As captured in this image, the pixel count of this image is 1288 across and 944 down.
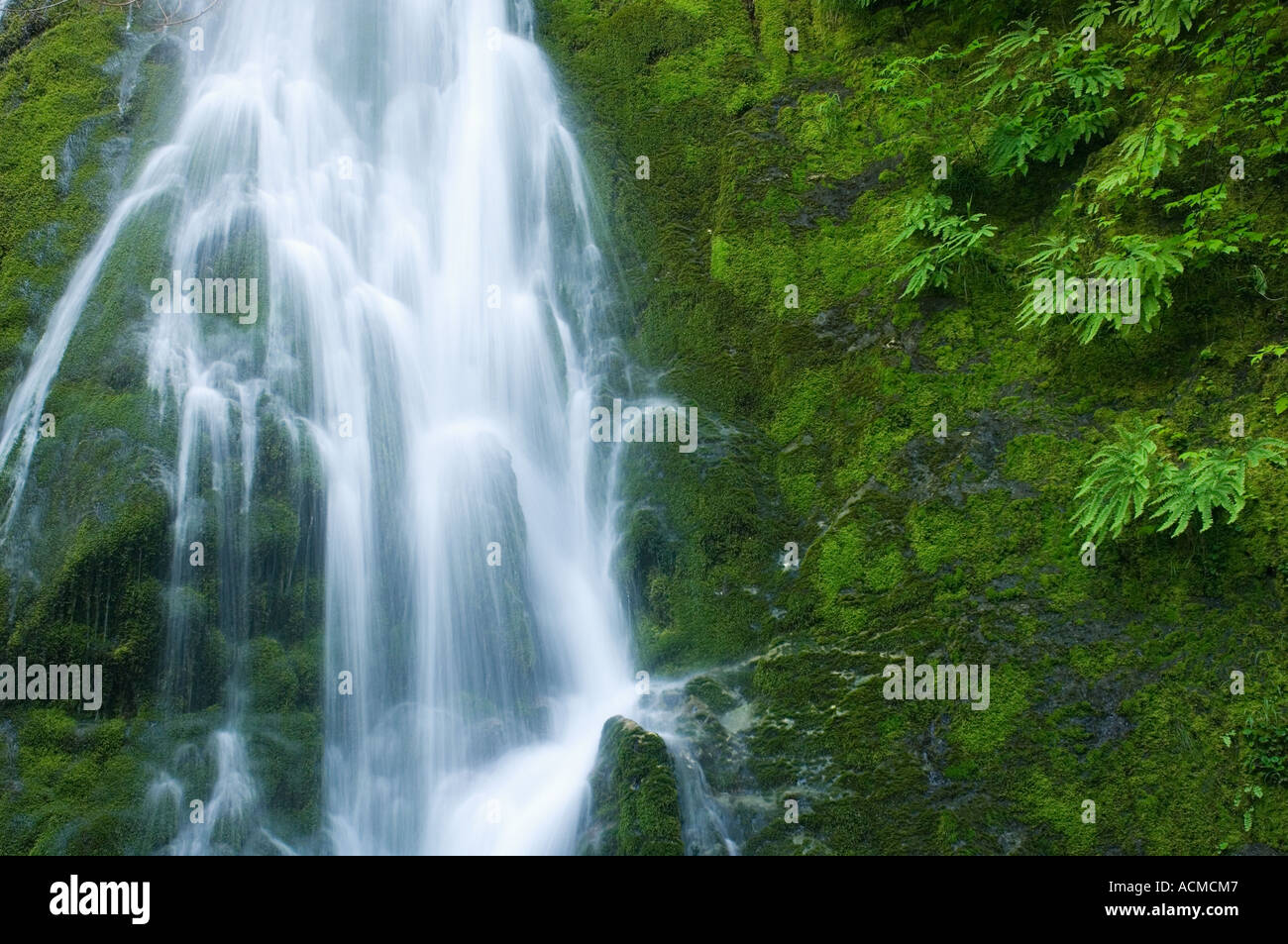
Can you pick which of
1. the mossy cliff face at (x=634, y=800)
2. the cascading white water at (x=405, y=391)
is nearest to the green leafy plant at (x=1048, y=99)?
the cascading white water at (x=405, y=391)

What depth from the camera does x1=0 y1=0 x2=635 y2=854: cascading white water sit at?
7.53m

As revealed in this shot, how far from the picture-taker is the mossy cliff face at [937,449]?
6.20 meters

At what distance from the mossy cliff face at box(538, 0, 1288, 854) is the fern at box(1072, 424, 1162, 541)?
0.94 feet

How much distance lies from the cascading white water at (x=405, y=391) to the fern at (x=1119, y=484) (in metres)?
3.86

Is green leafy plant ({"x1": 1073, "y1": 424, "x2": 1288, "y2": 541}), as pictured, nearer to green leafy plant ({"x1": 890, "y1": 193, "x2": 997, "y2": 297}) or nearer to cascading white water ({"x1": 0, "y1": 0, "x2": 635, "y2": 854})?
green leafy plant ({"x1": 890, "y1": 193, "x2": 997, "y2": 297})

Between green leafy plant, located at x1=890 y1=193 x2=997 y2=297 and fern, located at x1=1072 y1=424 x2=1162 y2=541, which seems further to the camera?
green leafy plant, located at x1=890 y1=193 x2=997 y2=297

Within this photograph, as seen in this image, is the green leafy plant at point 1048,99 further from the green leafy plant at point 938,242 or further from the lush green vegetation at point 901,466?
the green leafy plant at point 938,242

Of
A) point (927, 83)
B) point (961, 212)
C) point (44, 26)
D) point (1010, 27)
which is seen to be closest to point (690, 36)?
point (927, 83)

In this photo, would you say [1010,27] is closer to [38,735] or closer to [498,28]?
[498,28]

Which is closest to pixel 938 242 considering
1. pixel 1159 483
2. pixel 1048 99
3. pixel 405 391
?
pixel 1048 99

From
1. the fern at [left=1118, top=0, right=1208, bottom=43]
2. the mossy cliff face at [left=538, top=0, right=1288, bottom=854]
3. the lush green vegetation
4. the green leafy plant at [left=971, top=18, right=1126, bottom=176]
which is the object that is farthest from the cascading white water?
the fern at [left=1118, top=0, right=1208, bottom=43]

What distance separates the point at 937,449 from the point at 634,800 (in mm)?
3826

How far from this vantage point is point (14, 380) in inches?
338

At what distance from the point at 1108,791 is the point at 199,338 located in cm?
858
